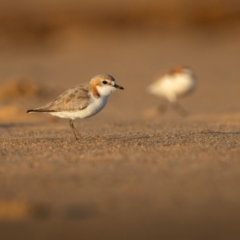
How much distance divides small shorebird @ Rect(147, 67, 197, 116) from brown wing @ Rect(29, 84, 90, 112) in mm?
5911

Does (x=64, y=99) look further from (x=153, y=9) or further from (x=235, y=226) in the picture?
(x=153, y=9)

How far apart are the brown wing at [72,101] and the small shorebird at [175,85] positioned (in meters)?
5.91

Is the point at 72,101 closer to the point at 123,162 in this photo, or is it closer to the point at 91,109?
the point at 91,109

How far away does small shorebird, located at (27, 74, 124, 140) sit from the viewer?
8445 millimetres

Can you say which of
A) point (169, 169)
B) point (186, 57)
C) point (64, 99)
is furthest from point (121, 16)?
point (169, 169)

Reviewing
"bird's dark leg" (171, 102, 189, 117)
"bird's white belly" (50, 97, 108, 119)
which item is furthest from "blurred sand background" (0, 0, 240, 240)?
"bird's white belly" (50, 97, 108, 119)

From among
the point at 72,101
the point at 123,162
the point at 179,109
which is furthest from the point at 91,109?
the point at 179,109

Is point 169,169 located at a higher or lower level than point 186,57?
lower

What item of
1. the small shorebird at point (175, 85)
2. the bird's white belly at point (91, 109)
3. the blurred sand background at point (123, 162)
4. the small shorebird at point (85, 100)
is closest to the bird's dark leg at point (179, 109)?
the small shorebird at point (175, 85)

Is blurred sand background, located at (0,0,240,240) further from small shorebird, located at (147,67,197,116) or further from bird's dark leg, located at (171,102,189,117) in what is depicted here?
small shorebird, located at (147,67,197,116)

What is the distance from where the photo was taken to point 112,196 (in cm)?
557

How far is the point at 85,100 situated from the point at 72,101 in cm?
18

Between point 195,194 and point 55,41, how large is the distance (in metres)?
23.9

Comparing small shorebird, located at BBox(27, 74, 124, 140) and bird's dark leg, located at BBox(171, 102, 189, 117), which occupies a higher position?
bird's dark leg, located at BBox(171, 102, 189, 117)
